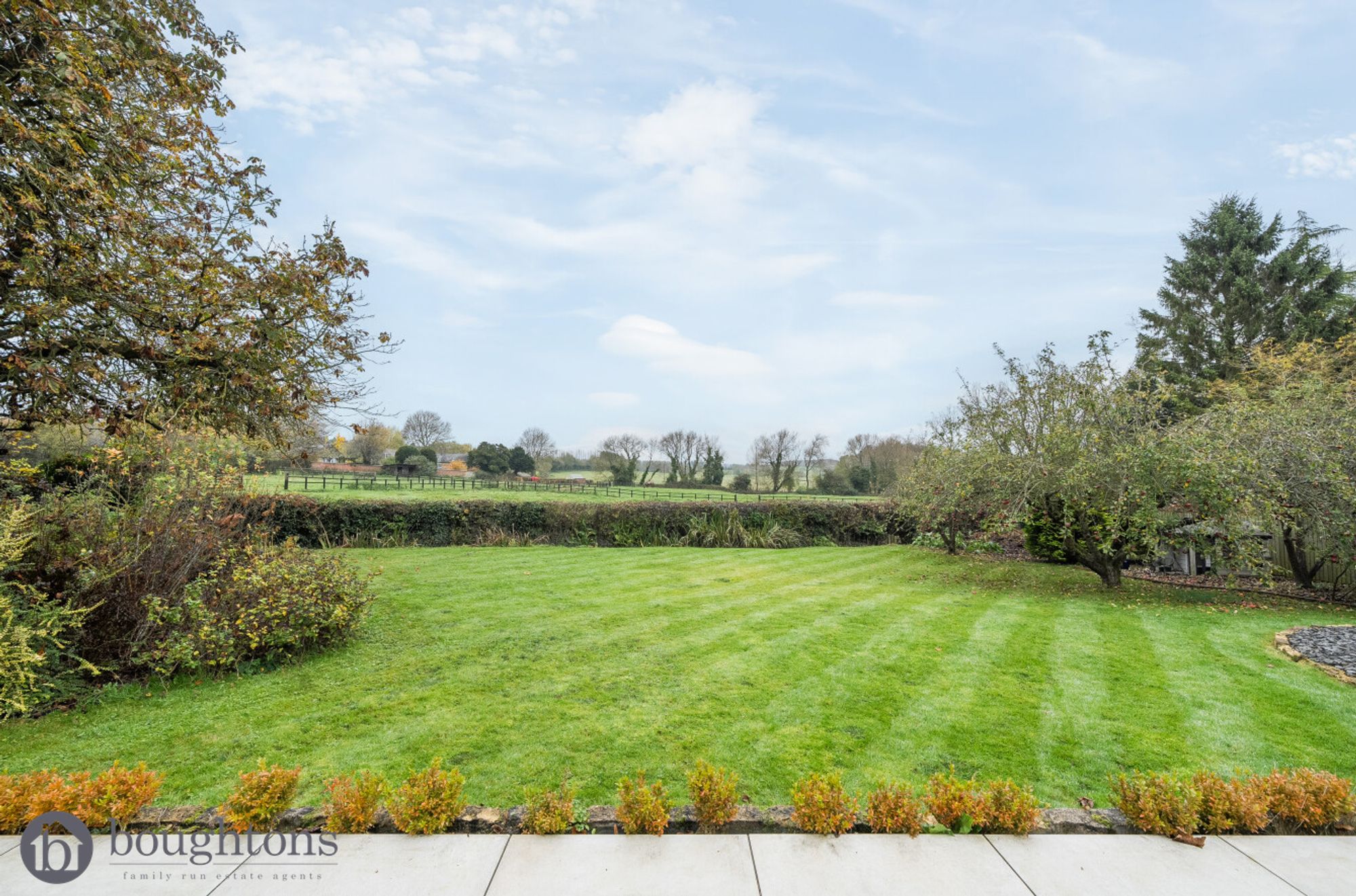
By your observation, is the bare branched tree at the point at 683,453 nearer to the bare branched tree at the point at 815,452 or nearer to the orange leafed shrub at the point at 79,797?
the bare branched tree at the point at 815,452

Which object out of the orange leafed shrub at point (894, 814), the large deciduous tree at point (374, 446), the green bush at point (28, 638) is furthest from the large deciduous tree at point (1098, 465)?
the large deciduous tree at point (374, 446)

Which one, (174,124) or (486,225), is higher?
(486,225)

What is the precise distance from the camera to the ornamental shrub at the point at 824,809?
2.54m

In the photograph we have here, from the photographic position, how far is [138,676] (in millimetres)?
4617

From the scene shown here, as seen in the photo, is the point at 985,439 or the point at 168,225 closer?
the point at 168,225

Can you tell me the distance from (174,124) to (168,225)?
3.18 feet

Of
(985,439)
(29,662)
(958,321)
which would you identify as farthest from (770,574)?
(29,662)

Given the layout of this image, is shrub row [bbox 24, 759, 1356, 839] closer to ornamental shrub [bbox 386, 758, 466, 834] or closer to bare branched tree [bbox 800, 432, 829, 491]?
ornamental shrub [bbox 386, 758, 466, 834]

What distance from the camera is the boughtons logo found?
7.30 ft

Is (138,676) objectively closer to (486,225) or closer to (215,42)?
(215,42)

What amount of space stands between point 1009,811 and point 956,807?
226mm

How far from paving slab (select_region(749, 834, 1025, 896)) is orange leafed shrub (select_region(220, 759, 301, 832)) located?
209 cm

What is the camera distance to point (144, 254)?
5.10m

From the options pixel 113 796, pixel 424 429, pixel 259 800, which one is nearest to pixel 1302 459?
pixel 259 800
